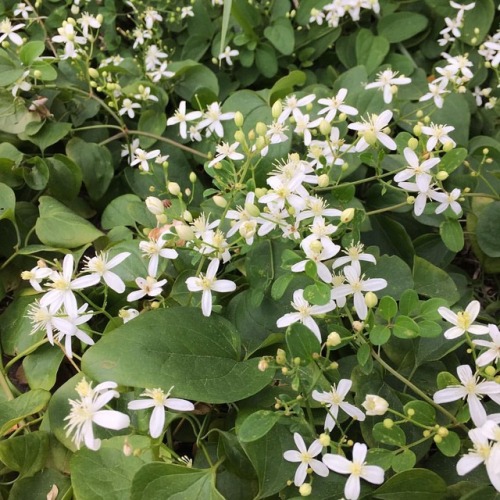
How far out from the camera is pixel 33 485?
0.81 metres

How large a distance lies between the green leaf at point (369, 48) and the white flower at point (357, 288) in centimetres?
88

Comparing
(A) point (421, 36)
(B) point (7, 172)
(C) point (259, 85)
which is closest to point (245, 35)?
(C) point (259, 85)

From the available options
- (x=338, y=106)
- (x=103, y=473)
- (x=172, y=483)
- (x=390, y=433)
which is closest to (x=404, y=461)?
(x=390, y=433)

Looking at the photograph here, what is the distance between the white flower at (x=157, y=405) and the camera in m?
0.68

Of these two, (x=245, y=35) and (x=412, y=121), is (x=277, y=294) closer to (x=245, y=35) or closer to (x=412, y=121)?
(x=412, y=121)

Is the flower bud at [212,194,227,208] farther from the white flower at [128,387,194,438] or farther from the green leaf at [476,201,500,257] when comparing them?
the green leaf at [476,201,500,257]

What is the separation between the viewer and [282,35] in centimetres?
142

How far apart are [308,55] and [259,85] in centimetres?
17

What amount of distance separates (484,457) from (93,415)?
48 cm

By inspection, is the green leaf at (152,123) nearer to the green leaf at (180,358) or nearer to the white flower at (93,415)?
the green leaf at (180,358)

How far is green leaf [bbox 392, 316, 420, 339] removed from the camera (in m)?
0.67

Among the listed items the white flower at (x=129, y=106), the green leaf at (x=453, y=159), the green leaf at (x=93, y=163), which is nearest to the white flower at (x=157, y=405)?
the green leaf at (x=453, y=159)

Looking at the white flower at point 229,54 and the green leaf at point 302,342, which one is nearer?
the green leaf at point 302,342

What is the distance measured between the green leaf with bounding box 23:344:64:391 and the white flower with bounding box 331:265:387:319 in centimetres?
51
